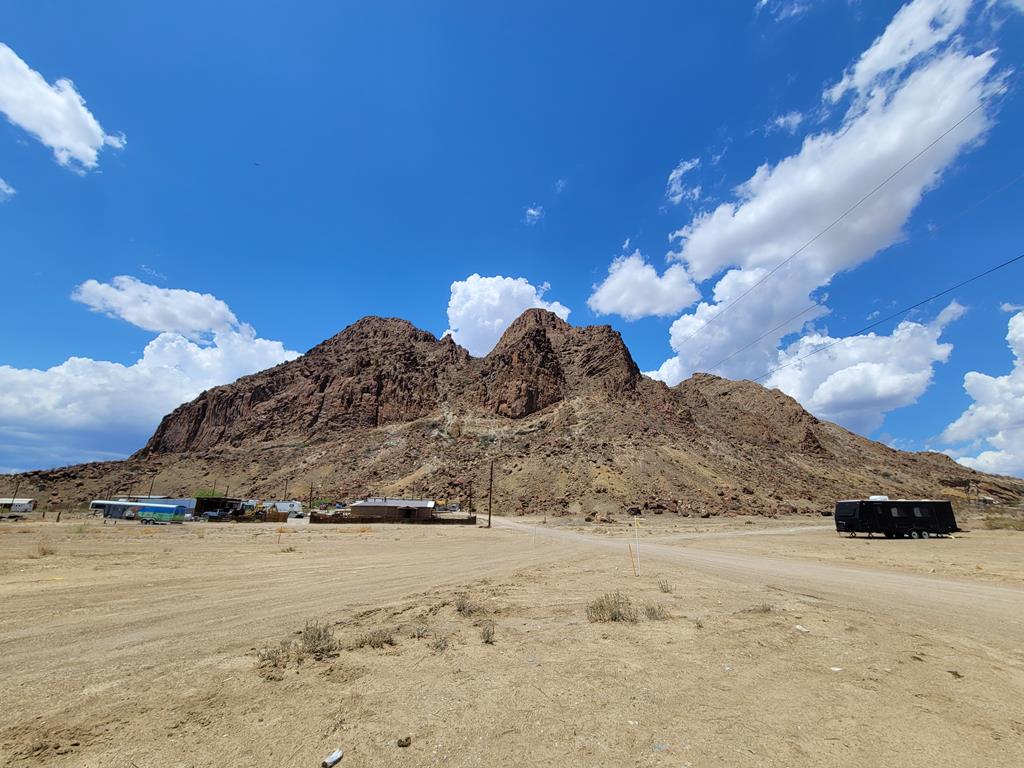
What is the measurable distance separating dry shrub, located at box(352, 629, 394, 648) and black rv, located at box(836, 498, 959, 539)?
134 ft

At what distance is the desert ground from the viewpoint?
4.79 meters

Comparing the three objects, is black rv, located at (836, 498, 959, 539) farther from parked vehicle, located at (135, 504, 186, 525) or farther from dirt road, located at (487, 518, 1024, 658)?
parked vehicle, located at (135, 504, 186, 525)

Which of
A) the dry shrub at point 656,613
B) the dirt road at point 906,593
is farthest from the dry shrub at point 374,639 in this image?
the dirt road at point 906,593

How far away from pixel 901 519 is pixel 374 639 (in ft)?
141

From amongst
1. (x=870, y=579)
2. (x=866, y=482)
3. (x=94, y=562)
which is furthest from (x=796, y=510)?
(x=94, y=562)

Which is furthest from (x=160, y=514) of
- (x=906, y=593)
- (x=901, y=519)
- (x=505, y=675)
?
(x=901, y=519)

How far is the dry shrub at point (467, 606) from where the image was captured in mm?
10859

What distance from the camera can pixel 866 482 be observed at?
345 feet

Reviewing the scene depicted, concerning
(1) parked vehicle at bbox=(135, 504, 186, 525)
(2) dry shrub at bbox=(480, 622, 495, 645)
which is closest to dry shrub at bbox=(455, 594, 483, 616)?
(2) dry shrub at bbox=(480, 622, 495, 645)

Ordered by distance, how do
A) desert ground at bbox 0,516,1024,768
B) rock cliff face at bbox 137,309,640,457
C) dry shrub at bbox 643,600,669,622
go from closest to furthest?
desert ground at bbox 0,516,1024,768 < dry shrub at bbox 643,600,669,622 < rock cliff face at bbox 137,309,640,457

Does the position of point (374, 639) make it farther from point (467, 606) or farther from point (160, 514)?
point (160, 514)

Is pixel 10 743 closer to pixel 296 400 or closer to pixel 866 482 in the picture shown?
pixel 866 482

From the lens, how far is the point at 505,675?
686 centimetres

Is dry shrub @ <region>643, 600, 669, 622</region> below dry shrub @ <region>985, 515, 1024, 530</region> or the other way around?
below
